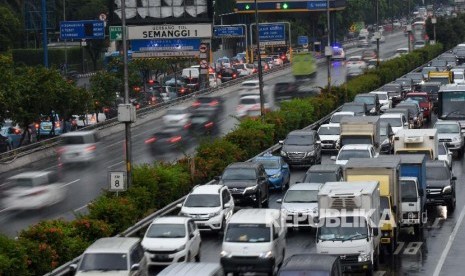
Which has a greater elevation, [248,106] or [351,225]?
[248,106]

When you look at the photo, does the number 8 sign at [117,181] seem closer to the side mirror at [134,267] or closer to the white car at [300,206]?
the white car at [300,206]

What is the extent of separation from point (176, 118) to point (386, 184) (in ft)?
128

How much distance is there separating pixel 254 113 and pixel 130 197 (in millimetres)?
36839

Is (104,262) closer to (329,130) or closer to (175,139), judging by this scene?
(329,130)

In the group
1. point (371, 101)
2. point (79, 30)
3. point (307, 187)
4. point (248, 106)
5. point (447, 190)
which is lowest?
point (447, 190)

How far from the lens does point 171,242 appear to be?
32.9 metres

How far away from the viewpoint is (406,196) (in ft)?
121

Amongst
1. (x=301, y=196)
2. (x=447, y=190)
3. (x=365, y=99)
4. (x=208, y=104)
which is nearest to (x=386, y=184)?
(x=301, y=196)

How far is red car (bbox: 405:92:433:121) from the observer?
231 ft

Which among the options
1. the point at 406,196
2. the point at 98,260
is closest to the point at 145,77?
the point at 406,196

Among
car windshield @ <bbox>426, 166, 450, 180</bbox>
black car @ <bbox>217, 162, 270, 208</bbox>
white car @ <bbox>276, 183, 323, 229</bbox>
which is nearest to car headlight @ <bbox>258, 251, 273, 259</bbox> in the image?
white car @ <bbox>276, 183, 323, 229</bbox>

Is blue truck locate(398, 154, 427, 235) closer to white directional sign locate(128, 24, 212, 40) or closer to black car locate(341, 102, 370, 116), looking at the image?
white directional sign locate(128, 24, 212, 40)

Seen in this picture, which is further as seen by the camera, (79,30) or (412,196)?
(79,30)

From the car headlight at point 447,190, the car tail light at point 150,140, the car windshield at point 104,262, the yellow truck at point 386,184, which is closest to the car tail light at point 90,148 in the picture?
the car tail light at point 150,140
